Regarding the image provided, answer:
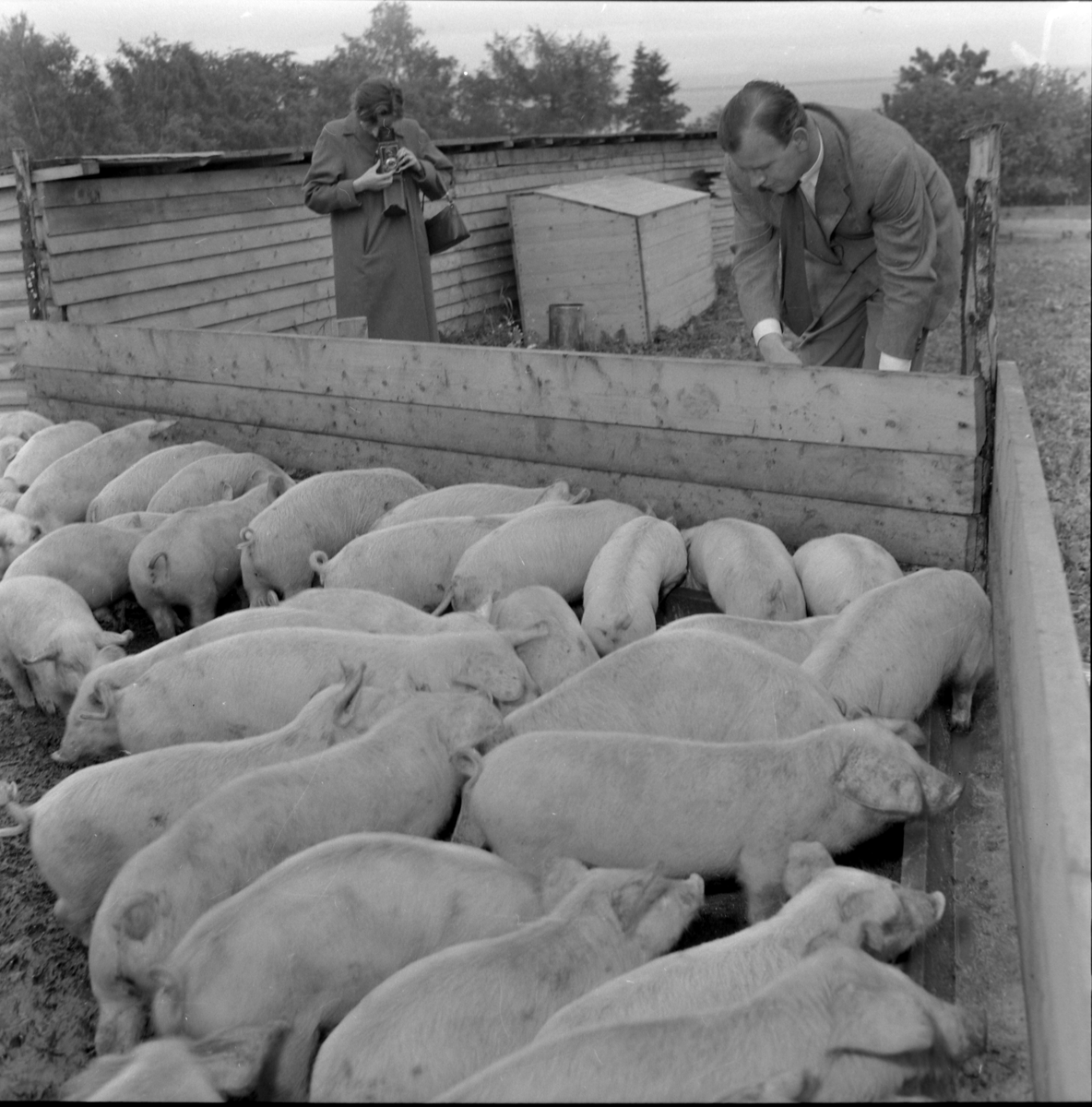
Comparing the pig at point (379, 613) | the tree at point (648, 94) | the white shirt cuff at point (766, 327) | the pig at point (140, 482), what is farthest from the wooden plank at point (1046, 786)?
the tree at point (648, 94)

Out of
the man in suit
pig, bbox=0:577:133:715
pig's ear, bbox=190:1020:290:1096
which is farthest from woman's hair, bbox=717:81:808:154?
pig's ear, bbox=190:1020:290:1096

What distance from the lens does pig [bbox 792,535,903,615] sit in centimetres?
346

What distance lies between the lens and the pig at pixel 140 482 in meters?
4.93

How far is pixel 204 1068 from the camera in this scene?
5.94 ft

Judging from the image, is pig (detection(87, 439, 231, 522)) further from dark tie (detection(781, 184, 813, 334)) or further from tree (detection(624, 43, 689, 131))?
tree (detection(624, 43, 689, 131))

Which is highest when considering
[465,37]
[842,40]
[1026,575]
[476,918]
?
[465,37]

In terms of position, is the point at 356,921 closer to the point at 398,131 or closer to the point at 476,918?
the point at 476,918

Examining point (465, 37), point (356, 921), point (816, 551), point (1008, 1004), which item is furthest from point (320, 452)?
point (465, 37)

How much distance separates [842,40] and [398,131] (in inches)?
166

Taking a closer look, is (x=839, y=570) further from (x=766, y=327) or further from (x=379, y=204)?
(x=379, y=204)

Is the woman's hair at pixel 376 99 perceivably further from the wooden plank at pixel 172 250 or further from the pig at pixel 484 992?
the pig at pixel 484 992

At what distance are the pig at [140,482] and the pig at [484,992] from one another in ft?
11.3

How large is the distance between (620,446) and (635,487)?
168mm

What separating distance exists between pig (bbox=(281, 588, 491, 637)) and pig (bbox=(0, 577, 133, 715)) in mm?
622
